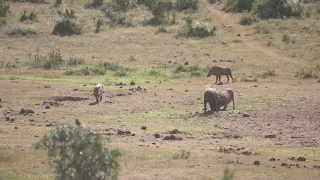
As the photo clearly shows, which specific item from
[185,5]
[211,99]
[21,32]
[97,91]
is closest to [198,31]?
[185,5]

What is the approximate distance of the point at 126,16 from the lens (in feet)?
188

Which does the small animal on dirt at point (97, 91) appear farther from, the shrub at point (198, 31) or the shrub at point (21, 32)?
the shrub at point (21, 32)

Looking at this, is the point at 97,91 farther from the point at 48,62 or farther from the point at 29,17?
the point at 29,17

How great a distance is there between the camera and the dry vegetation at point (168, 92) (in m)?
17.9

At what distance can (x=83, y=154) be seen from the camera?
431 inches

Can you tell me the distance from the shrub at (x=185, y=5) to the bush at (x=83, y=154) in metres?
52.5

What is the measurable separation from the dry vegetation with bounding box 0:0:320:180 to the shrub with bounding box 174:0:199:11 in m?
2.26

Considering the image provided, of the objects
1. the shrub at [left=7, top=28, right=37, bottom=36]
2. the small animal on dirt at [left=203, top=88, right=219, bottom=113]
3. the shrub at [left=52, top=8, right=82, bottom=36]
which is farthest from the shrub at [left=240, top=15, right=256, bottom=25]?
the small animal on dirt at [left=203, top=88, right=219, bottom=113]

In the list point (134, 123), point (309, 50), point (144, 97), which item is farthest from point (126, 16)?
point (134, 123)

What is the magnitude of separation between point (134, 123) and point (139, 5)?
41.6m

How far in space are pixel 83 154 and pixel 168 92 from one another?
68.7 feet

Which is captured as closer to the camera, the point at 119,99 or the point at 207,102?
the point at 207,102

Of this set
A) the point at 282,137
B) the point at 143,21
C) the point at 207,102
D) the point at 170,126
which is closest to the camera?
the point at 282,137

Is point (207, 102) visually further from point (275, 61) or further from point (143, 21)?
point (143, 21)
